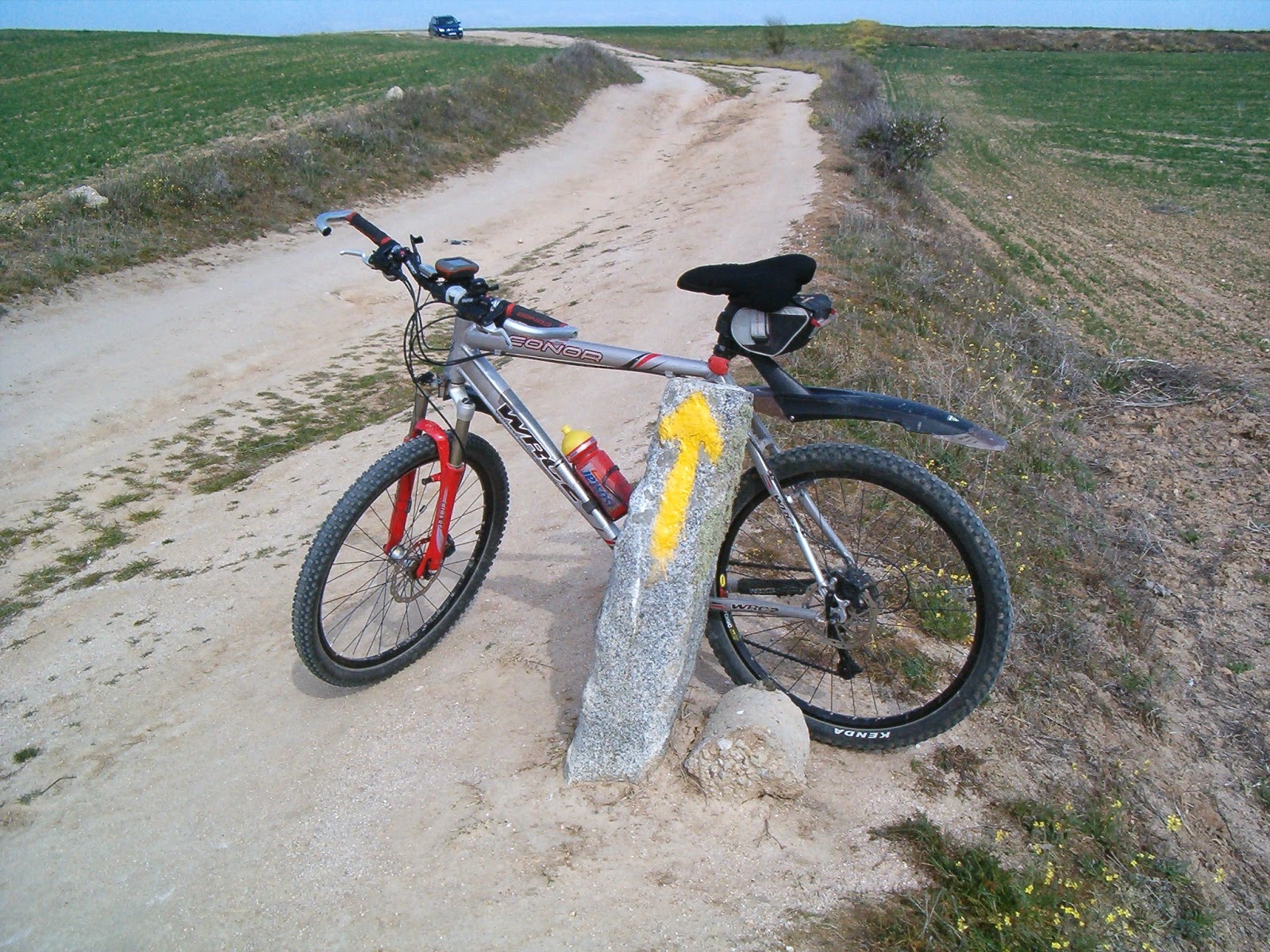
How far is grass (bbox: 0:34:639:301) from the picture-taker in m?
11.3

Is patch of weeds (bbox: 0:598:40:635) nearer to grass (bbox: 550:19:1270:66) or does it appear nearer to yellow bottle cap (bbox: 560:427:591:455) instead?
yellow bottle cap (bbox: 560:427:591:455)

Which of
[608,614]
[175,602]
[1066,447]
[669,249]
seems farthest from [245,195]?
[608,614]

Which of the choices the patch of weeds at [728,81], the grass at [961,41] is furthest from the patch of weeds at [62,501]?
the grass at [961,41]

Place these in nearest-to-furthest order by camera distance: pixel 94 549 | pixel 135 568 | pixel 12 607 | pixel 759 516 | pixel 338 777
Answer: pixel 338 777
pixel 759 516
pixel 12 607
pixel 135 568
pixel 94 549

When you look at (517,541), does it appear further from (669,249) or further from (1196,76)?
(1196,76)

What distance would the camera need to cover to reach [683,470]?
2982mm

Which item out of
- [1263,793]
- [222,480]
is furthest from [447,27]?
[1263,793]

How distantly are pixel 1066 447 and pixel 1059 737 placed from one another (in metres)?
3.67

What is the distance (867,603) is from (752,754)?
670 mm

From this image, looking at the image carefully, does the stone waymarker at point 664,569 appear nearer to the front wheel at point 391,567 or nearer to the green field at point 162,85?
the front wheel at point 391,567

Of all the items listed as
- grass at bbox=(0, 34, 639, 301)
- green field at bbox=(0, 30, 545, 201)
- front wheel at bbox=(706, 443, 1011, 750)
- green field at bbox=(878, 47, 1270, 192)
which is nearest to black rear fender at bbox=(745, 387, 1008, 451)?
front wheel at bbox=(706, 443, 1011, 750)

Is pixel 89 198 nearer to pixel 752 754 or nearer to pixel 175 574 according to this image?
pixel 175 574

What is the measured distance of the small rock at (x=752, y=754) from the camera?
2938 mm

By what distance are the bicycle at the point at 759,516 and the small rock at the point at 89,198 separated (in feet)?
35.9
